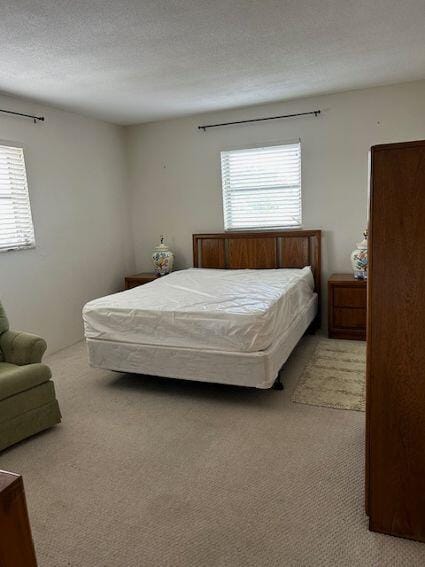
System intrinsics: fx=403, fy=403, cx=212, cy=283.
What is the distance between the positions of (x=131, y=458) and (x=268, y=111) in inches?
155

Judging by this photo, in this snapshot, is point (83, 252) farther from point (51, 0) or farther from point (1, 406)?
point (51, 0)

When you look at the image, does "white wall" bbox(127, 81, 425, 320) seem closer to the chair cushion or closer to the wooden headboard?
the wooden headboard

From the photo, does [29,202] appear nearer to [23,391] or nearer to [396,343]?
[23,391]

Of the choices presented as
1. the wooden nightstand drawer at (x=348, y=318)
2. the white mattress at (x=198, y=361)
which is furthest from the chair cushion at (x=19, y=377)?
the wooden nightstand drawer at (x=348, y=318)

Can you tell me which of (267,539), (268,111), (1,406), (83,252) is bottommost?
(267,539)

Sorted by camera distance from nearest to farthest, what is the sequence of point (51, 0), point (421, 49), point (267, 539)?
point (267, 539), point (51, 0), point (421, 49)

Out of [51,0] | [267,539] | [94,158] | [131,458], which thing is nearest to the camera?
A: [267,539]

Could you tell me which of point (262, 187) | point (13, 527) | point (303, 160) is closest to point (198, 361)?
point (13, 527)

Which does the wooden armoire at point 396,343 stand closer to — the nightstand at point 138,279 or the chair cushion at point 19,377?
the chair cushion at point 19,377

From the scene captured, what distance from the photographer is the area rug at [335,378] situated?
116 inches

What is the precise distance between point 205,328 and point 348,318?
6.56 feet

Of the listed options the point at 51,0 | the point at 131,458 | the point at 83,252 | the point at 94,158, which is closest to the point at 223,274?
the point at 83,252

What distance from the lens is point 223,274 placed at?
456 cm

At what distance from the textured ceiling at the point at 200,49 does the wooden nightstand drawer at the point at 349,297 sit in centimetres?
205
